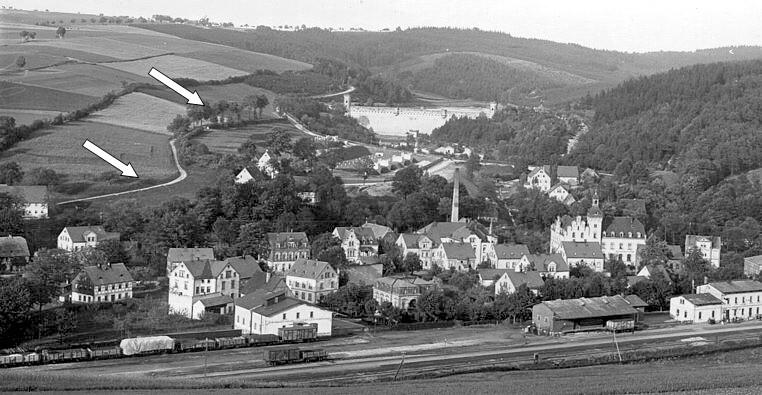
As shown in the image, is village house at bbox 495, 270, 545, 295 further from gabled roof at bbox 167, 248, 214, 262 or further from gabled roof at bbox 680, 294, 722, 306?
gabled roof at bbox 167, 248, 214, 262

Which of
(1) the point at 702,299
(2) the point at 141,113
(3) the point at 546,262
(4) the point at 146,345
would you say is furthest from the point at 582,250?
(2) the point at 141,113

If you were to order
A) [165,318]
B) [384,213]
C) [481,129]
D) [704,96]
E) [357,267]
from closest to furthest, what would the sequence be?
1. [165,318]
2. [357,267]
3. [384,213]
4. [704,96]
5. [481,129]

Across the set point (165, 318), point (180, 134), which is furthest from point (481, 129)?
point (165, 318)

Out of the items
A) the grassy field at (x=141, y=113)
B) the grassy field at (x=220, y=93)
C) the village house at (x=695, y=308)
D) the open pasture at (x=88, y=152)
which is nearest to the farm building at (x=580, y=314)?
the village house at (x=695, y=308)

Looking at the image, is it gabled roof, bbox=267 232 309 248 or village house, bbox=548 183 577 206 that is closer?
gabled roof, bbox=267 232 309 248

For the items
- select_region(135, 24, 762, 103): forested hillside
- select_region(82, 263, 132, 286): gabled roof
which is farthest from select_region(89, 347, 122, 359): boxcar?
select_region(135, 24, 762, 103): forested hillside

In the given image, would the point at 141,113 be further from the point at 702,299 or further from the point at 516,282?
the point at 702,299

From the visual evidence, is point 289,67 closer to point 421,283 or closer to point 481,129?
point 481,129
